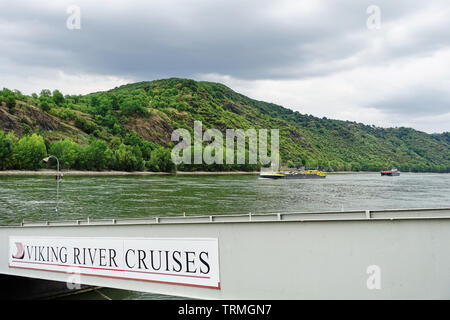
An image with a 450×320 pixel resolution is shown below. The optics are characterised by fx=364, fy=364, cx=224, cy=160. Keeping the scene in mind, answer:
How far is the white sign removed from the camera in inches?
318

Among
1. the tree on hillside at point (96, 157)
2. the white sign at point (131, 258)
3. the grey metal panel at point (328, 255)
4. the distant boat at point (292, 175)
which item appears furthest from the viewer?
the distant boat at point (292, 175)

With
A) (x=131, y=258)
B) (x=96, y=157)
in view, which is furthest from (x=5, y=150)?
(x=131, y=258)

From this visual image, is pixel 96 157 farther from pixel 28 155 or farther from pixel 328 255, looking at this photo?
pixel 328 255

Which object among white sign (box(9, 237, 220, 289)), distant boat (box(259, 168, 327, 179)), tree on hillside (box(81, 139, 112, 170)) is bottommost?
distant boat (box(259, 168, 327, 179))

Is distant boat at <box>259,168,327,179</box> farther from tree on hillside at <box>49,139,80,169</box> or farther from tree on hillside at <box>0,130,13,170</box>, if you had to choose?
tree on hillside at <box>0,130,13,170</box>

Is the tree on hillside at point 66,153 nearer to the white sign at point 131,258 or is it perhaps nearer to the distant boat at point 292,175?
the distant boat at point 292,175

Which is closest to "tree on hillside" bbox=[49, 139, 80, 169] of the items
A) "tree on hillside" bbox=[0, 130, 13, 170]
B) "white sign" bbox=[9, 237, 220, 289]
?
"tree on hillside" bbox=[0, 130, 13, 170]

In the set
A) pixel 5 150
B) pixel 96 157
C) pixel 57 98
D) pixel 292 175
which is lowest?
pixel 292 175

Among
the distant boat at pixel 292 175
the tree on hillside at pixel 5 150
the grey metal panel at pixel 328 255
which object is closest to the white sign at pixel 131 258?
the grey metal panel at pixel 328 255

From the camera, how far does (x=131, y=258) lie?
357 inches

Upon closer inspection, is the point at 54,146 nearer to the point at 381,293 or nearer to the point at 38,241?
the point at 38,241

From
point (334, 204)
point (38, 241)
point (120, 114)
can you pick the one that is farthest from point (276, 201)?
point (120, 114)

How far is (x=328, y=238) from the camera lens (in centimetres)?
677

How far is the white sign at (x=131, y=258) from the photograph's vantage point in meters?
8.08
